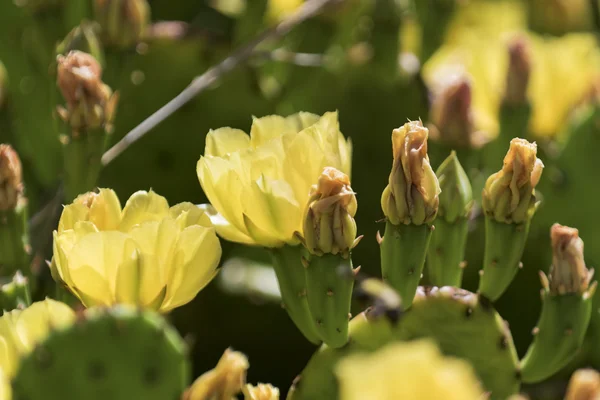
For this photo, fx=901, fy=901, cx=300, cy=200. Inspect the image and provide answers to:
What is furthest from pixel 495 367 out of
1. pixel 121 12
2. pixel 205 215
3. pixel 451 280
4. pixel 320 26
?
pixel 320 26

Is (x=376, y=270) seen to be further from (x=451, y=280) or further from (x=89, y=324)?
(x=89, y=324)

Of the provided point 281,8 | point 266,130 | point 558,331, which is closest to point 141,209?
point 266,130

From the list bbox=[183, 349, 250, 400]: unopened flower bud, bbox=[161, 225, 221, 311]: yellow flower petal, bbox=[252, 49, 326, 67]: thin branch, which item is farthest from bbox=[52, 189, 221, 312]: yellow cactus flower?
bbox=[252, 49, 326, 67]: thin branch

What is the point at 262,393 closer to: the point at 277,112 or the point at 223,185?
the point at 223,185

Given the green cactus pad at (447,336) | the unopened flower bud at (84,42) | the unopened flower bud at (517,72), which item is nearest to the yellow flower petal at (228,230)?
the green cactus pad at (447,336)

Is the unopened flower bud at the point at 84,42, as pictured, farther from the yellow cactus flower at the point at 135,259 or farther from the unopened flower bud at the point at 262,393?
the unopened flower bud at the point at 262,393

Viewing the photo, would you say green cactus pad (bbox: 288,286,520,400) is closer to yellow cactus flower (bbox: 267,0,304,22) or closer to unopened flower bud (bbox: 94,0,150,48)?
unopened flower bud (bbox: 94,0,150,48)
